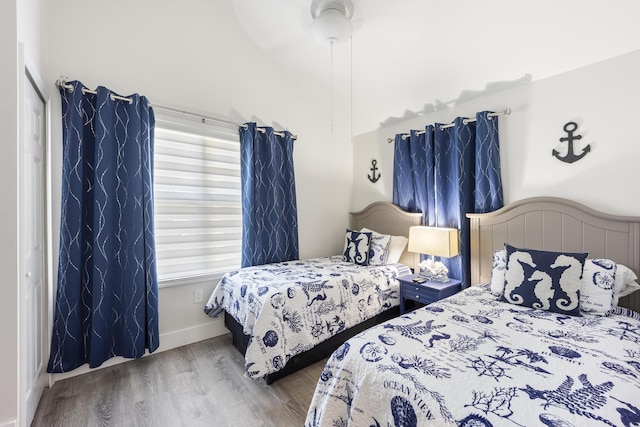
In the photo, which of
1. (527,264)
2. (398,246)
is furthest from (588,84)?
(398,246)

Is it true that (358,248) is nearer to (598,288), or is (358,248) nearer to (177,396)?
(598,288)

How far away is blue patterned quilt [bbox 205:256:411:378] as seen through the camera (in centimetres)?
202

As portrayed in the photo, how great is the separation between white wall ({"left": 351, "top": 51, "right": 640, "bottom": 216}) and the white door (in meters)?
3.41

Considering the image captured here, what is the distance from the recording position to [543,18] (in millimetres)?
1965

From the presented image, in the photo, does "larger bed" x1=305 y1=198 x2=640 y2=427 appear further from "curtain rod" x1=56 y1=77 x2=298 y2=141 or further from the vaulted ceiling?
"curtain rod" x1=56 y1=77 x2=298 y2=141

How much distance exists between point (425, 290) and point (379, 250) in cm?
67

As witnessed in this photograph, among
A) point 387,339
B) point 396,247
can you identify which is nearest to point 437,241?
point 396,247

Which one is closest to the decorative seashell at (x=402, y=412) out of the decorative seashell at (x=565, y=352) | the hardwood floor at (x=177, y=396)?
the decorative seashell at (x=565, y=352)

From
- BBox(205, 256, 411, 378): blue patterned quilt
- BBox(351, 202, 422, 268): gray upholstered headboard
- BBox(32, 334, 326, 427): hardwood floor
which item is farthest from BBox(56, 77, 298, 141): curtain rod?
BBox(32, 334, 326, 427): hardwood floor

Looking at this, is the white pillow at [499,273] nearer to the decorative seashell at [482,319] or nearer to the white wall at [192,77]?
the decorative seashell at [482,319]

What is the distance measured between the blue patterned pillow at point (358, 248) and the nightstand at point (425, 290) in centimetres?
44

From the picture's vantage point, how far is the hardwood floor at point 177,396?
173cm

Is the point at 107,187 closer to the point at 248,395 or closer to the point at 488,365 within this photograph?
the point at 248,395

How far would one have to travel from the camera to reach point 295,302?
7.11 ft
